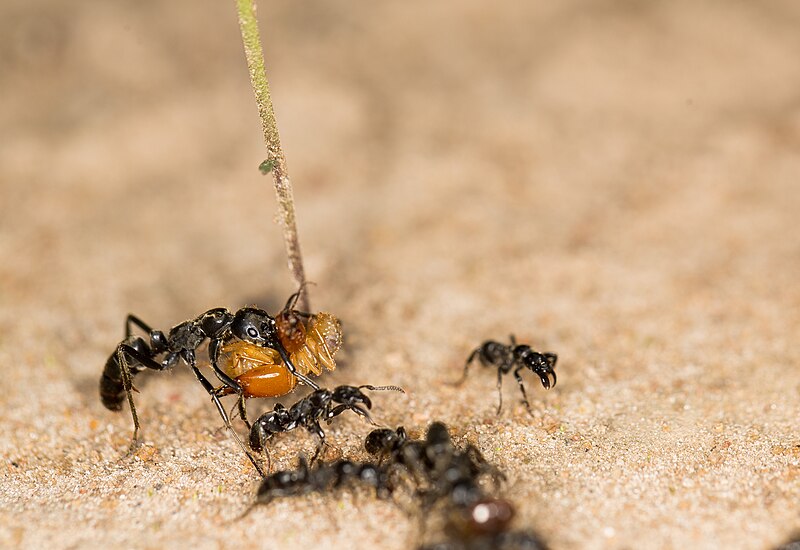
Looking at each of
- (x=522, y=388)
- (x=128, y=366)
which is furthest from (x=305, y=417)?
(x=522, y=388)

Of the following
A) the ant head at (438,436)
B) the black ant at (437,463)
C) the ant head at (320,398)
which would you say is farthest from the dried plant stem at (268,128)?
the ant head at (438,436)

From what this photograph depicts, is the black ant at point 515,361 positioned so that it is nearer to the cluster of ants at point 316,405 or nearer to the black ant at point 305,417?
the cluster of ants at point 316,405

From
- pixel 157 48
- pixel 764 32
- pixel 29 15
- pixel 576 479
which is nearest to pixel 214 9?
pixel 157 48

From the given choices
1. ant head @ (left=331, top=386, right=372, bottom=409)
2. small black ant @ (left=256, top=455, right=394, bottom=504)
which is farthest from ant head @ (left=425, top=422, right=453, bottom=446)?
ant head @ (left=331, top=386, right=372, bottom=409)

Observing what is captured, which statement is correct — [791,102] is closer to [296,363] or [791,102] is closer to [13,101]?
[296,363]

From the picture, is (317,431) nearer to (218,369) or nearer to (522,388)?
(218,369)

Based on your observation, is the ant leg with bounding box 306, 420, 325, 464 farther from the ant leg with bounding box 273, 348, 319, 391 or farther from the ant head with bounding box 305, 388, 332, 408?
the ant leg with bounding box 273, 348, 319, 391
